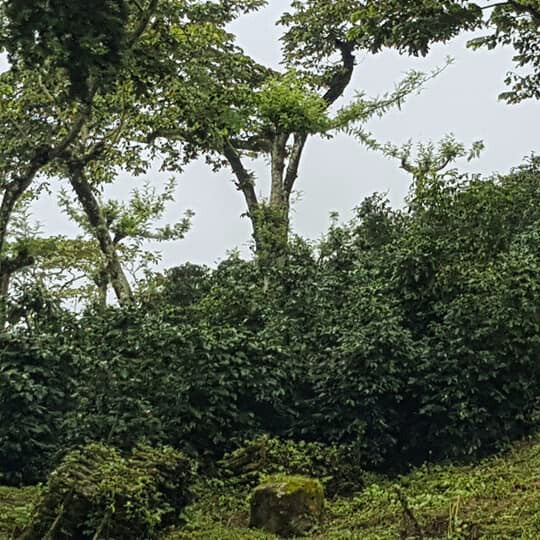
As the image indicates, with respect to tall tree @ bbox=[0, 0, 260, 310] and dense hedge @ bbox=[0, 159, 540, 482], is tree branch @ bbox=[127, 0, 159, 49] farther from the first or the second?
dense hedge @ bbox=[0, 159, 540, 482]

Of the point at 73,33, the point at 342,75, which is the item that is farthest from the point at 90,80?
the point at 342,75

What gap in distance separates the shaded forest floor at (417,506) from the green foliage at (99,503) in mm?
252

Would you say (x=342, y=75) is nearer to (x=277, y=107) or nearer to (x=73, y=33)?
(x=277, y=107)

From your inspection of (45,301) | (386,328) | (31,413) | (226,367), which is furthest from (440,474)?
(45,301)

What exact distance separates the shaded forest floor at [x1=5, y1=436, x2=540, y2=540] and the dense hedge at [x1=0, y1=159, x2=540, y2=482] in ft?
1.59

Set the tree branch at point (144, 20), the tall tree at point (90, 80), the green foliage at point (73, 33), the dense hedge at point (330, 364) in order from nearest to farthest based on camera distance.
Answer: the green foliage at point (73, 33) < the tall tree at point (90, 80) < the tree branch at point (144, 20) < the dense hedge at point (330, 364)

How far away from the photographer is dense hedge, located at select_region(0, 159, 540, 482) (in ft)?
22.0

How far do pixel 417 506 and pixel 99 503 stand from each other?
2112 mm

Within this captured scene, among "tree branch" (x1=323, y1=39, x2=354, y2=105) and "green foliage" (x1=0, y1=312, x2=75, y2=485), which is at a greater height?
"tree branch" (x1=323, y1=39, x2=354, y2=105)

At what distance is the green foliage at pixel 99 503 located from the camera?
4.38 meters

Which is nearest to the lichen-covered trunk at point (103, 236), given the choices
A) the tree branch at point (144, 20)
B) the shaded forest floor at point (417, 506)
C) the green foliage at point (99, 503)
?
the tree branch at point (144, 20)

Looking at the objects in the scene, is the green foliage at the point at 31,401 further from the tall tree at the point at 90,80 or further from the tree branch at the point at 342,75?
the tree branch at the point at 342,75

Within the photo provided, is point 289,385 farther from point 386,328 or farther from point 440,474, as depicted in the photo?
point 440,474

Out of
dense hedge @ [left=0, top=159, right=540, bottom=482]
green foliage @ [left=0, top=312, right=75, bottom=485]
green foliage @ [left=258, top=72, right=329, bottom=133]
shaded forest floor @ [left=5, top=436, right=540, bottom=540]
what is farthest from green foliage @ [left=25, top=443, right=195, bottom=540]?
green foliage @ [left=258, top=72, right=329, bottom=133]
